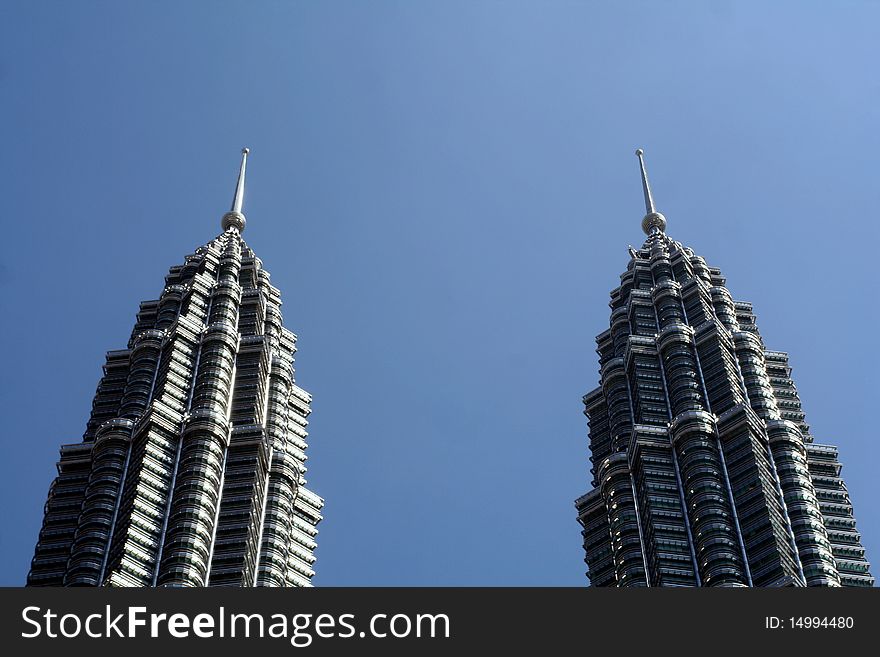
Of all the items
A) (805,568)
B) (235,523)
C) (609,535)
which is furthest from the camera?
(609,535)

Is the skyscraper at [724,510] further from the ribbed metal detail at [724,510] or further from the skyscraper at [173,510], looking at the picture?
the skyscraper at [173,510]

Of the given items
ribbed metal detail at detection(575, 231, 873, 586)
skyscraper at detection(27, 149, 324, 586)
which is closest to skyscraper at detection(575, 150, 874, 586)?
ribbed metal detail at detection(575, 231, 873, 586)

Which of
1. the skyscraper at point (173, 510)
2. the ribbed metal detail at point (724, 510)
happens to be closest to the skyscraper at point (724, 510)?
the ribbed metal detail at point (724, 510)

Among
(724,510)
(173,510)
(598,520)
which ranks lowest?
(724,510)

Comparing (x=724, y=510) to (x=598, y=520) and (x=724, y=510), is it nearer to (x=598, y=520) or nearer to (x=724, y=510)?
(x=724, y=510)

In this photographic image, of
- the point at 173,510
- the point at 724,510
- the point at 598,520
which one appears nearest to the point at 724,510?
the point at 724,510

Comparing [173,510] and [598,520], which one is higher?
[598,520]

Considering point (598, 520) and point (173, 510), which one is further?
point (598, 520)

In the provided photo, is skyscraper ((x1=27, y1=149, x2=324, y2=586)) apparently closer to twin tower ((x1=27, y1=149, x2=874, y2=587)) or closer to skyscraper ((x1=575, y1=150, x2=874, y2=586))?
twin tower ((x1=27, y1=149, x2=874, y2=587))

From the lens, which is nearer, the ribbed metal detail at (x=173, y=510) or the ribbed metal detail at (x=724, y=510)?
the ribbed metal detail at (x=724, y=510)
